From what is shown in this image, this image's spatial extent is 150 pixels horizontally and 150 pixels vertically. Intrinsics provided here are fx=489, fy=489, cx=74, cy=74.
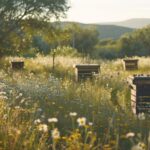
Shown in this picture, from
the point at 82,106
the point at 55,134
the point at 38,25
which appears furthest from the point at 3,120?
the point at 38,25

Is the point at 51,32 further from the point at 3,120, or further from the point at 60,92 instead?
the point at 3,120

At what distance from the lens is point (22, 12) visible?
99.0ft

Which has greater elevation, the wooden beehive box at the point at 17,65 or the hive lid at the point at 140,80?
the hive lid at the point at 140,80

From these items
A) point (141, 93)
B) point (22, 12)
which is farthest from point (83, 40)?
point (141, 93)

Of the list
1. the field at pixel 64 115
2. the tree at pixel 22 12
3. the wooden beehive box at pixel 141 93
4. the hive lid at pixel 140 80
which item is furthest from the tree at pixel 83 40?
the hive lid at pixel 140 80

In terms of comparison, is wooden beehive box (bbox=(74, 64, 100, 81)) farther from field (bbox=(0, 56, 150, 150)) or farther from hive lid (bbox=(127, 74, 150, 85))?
hive lid (bbox=(127, 74, 150, 85))

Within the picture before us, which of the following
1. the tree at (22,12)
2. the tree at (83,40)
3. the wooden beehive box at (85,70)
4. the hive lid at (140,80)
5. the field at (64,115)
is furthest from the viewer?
the tree at (83,40)

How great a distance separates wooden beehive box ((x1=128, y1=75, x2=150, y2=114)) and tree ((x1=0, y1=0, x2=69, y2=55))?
62.6 feet

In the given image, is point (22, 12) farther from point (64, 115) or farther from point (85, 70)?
point (64, 115)

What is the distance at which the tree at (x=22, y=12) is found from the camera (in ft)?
97.2

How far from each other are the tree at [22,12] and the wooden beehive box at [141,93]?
19072 mm

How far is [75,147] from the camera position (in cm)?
573

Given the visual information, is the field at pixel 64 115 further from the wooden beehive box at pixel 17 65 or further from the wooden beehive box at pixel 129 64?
the wooden beehive box at pixel 129 64

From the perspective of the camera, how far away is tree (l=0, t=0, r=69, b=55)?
97.2 feet
